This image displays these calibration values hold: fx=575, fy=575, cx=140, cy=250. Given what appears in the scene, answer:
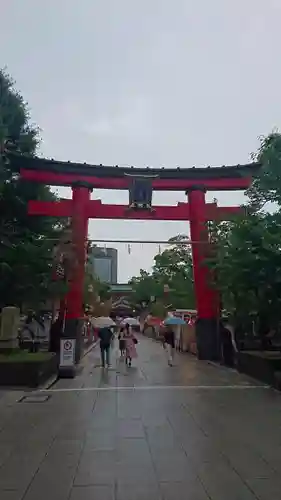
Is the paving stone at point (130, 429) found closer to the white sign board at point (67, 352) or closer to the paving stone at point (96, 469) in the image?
the paving stone at point (96, 469)

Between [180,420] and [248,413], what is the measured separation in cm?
159

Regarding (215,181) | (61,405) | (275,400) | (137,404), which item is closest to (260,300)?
(275,400)

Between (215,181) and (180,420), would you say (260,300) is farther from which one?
(215,181)

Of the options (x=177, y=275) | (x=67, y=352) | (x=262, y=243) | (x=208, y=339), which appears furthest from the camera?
(x=177, y=275)

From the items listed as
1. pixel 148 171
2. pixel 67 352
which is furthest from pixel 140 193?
pixel 67 352

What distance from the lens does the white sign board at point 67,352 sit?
712 inches

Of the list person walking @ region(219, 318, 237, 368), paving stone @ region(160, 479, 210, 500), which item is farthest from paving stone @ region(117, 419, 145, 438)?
person walking @ region(219, 318, 237, 368)

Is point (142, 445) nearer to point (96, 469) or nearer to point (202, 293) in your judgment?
point (96, 469)

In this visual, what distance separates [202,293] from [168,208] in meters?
4.38

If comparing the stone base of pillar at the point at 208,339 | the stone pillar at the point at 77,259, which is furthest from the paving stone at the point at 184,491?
the stone base of pillar at the point at 208,339

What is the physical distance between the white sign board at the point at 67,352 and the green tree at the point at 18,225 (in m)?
3.42

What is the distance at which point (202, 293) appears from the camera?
27.5 metres

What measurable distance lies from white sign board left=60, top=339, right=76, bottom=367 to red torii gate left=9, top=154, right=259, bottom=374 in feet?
25.2

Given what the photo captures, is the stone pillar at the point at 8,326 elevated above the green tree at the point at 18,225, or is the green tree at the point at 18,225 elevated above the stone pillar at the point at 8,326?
the green tree at the point at 18,225
